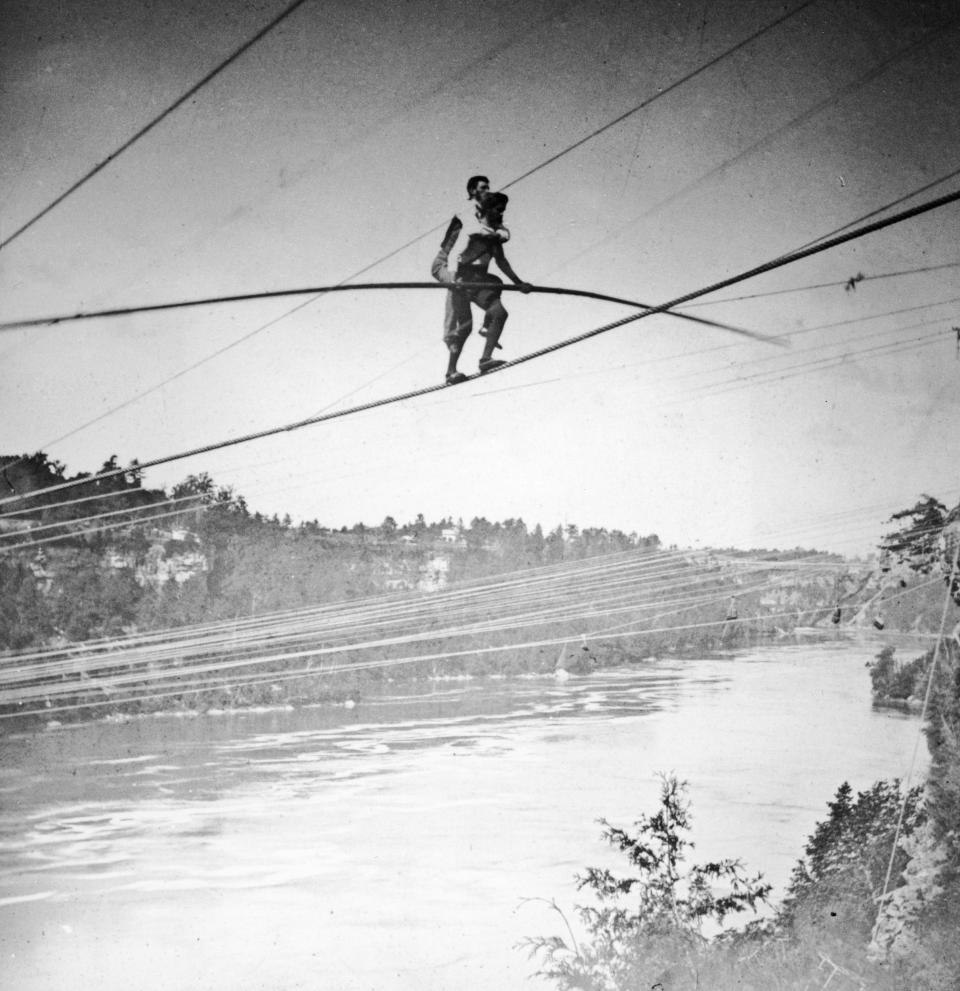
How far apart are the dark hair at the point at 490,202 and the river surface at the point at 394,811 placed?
7.42ft

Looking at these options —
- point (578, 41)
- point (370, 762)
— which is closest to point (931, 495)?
point (578, 41)

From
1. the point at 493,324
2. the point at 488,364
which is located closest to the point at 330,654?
the point at 488,364

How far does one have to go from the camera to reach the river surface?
3465mm

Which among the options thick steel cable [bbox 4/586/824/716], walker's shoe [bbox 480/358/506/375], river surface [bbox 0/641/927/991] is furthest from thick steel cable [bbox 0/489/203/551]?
walker's shoe [bbox 480/358/506/375]

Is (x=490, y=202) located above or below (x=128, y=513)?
above

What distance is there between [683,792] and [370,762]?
1.54m

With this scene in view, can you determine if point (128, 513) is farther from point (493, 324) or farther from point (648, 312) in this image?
point (648, 312)

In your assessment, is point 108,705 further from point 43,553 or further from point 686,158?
point 686,158

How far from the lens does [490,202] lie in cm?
345

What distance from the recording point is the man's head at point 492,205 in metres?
3.42

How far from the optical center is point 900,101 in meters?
3.67

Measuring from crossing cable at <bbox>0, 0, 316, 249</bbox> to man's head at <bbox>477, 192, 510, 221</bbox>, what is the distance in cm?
117

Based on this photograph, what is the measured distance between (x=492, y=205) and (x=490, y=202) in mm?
17

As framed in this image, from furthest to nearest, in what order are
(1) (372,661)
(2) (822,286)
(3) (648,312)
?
(1) (372,661)
(2) (822,286)
(3) (648,312)
